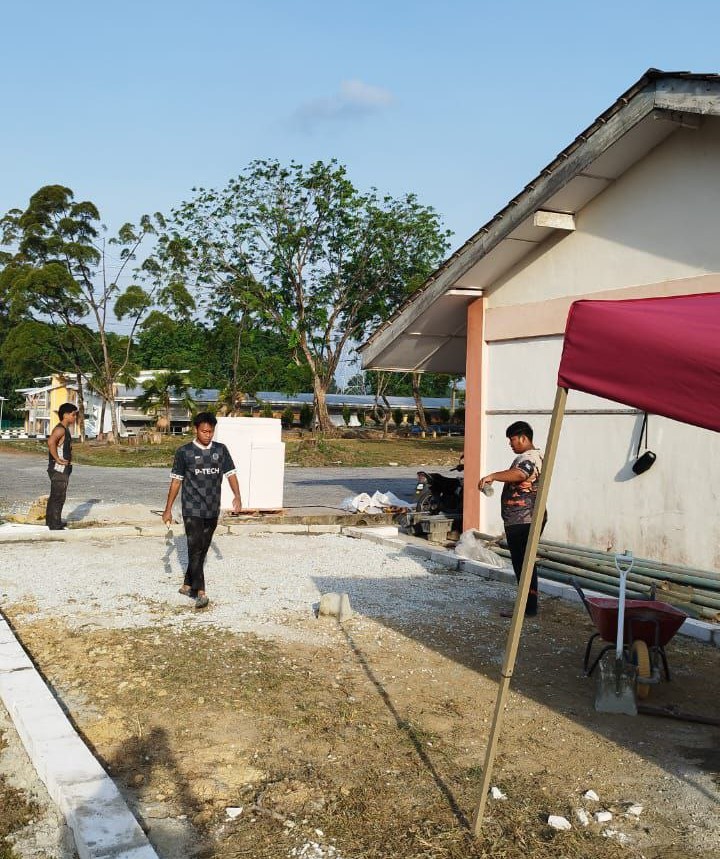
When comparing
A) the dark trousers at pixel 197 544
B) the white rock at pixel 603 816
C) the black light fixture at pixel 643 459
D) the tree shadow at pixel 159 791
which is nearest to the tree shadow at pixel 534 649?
the white rock at pixel 603 816

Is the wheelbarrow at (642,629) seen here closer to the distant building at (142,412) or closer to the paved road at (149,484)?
the paved road at (149,484)

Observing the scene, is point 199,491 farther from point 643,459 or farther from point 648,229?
point 648,229

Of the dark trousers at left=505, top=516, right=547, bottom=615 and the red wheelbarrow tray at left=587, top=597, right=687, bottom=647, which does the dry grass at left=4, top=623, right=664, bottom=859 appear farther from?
the dark trousers at left=505, top=516, right=547, bottom=615

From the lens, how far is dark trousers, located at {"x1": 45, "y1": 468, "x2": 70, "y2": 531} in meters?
12.7

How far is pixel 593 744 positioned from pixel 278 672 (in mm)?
2341

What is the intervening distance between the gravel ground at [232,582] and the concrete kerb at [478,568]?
21 centimetres

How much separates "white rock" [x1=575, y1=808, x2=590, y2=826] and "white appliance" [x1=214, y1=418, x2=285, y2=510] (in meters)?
11.4

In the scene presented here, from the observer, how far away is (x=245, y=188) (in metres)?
41.5

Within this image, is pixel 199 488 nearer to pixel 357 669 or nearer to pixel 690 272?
pixel 357 669

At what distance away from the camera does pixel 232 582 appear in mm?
9977

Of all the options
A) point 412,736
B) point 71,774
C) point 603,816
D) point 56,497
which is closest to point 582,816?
point 603,816

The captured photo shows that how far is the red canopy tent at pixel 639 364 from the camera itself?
380 centimetres

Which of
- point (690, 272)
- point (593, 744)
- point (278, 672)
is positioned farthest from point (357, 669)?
point (690, 272)

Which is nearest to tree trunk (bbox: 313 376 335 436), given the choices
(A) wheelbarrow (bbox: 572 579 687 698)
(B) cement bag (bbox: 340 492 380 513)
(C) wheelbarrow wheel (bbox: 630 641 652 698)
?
(B) cement bag (bbox: 340 492 380 513)
